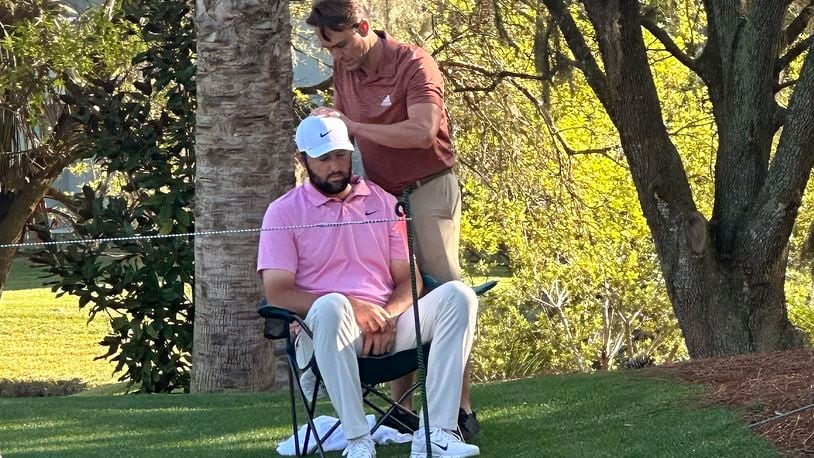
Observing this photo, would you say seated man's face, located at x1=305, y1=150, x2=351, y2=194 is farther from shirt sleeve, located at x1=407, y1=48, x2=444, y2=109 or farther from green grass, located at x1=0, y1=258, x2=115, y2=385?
green grass, located at x1=0, y1=258, x2=115, y2=385

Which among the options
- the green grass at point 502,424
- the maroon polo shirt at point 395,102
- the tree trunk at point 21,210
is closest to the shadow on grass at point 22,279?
the tree trunk at point 21,210

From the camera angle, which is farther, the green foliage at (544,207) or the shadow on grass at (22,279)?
the shadow on grass at (22,279)

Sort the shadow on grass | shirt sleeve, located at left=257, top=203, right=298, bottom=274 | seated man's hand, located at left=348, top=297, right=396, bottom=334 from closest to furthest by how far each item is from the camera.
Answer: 1. seated man's hand, located at left=348, top=297, right=396, bottom=334
2. shirt sleeve, located at left=257, top=203, right=298, bottom=274
3. the shadow on grass

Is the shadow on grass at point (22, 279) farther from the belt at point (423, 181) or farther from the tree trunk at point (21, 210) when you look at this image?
the belt at point (423, 181)

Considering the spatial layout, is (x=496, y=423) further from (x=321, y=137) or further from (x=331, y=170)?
(x=321, y=137)

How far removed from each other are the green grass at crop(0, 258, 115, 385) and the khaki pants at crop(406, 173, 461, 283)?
10.6 meters

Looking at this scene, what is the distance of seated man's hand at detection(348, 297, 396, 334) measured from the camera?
14.2 ft

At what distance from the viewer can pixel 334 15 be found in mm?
4520

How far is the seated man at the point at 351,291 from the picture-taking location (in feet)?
14.0

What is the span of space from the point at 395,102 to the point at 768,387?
1.87 m

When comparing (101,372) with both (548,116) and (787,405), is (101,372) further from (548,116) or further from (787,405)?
(787,405)

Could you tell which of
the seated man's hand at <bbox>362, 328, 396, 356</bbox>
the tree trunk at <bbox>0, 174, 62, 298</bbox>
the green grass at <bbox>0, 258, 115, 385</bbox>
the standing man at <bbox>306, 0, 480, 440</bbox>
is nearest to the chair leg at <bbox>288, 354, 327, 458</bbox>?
the seated man's hand at <bbox>362, 328, 396, 356</bbox>

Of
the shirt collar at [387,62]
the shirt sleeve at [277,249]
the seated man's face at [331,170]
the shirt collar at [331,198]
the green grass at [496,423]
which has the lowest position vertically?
the green grass at [496,423]

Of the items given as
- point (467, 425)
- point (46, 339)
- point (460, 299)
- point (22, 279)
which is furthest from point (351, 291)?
point (22, 279)
